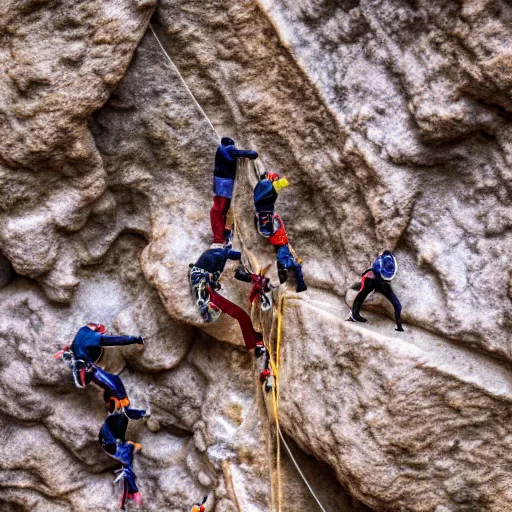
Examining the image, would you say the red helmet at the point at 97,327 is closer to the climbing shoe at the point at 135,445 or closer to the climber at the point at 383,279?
the climbing shoe at the point at 135,445

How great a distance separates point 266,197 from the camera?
135 inches

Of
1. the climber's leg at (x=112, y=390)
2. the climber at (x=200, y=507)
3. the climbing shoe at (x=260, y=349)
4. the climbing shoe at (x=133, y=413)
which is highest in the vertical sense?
the climbing shoe at (x=260, y=349)

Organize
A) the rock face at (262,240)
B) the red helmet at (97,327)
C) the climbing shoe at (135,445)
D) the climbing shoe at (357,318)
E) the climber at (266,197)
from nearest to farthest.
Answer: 1. the rock face at (262,240)
2. the climbing shoe at (357,318)
3. the climber at (266,197)
4. the red helmet at (97,327)
5. the climbing shoe at (135,445)

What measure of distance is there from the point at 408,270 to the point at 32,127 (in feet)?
7.54

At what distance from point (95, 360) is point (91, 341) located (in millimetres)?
167

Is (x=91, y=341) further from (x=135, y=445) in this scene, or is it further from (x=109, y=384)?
(x=135, y=445)

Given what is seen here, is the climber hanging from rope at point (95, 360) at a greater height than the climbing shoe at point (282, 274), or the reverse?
the climbing shoe at point (282, 274)

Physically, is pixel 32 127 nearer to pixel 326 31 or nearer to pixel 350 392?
pixel 326 31

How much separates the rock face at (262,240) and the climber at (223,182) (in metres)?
0.13

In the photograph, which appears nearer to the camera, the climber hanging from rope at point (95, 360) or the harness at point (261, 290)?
the harness at point (261, 290)

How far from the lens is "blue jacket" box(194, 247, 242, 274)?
3555mm

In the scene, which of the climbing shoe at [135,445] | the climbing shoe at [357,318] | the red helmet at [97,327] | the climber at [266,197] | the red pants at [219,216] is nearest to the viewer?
the climbing shoe at [357,318]

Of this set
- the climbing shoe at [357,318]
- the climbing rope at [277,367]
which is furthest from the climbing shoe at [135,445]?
the climbing shoe at [357,318]

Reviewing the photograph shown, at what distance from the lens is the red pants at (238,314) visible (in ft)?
11.9
